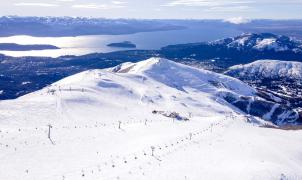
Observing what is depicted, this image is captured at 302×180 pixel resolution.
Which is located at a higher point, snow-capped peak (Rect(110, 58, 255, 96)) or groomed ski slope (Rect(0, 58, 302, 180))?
groomed ski slope (Rect(0, 58, 302, 180))

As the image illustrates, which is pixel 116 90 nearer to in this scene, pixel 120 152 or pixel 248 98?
pixel 248 98

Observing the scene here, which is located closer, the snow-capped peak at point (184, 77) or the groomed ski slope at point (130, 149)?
the groomed ski slope at point (130, 149)

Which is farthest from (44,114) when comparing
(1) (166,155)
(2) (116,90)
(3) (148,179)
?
(2) (116,90)

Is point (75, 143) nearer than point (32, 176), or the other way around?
point (32, 176)

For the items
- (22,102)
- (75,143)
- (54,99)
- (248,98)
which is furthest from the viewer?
(248,98)

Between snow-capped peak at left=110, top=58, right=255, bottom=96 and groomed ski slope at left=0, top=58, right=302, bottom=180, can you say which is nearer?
groomed ski slope at left=0, top=58, right=302, bottom=180

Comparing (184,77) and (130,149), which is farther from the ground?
(130,149)

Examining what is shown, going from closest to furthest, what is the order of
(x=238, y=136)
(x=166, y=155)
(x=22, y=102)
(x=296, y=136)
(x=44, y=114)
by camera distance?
(x=166, y=155) → (x=238, y=136) → (x=296, y=136) → (x=44, y=114) → (x=22, y=102)

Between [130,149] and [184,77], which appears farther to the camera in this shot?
[184,77]

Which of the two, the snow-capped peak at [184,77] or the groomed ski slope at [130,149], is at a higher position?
the groomed ski slope at [130,149]

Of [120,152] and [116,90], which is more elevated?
[120,152]
